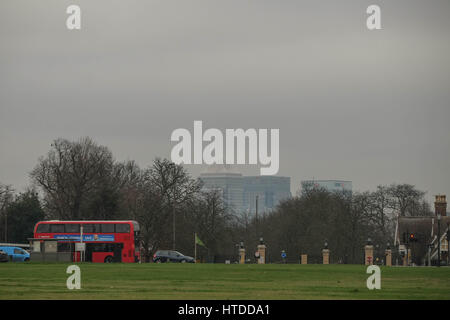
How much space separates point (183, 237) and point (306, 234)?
14846mm

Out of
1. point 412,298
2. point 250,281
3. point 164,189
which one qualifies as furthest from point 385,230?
point 412,298

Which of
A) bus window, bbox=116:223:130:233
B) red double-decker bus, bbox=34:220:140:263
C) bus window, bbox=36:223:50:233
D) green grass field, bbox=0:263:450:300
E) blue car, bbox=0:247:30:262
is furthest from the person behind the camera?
blue car, bbox=0:247:30:262

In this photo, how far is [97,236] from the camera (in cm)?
7675

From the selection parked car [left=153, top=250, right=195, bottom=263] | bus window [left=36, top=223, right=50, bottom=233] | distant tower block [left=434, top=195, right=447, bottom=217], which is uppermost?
distant tower block [left=434, top=195, right=447, bottom=217]

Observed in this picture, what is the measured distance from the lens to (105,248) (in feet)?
252

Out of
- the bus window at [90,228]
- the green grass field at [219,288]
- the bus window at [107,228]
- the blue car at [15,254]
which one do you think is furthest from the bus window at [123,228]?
the green grass field at [219,288]

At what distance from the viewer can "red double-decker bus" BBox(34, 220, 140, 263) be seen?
251 ft

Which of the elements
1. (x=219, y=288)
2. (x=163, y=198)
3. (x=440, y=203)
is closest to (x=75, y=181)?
(x=163, y=198)

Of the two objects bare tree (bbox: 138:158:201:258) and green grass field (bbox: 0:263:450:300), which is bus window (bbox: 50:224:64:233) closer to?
bare tree (bbox: 138:158:201:258)

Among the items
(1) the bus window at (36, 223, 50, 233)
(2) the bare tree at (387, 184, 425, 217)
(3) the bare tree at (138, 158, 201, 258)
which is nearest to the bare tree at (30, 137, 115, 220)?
(3) the bare tree at (138, 158, 201, 258)

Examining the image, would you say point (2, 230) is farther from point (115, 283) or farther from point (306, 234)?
point (115, 283)

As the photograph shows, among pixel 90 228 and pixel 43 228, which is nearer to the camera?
pixel 90 228

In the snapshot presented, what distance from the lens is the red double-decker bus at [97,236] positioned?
7650cm

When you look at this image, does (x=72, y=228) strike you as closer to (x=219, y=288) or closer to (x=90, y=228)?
(x=90, y=228)
